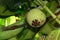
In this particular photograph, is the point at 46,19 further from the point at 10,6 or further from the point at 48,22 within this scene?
the point at 10,6

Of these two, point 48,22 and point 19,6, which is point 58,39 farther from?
point 19,6

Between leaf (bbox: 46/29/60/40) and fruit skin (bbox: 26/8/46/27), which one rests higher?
fruit skin (bbox: 26/8/46/27)

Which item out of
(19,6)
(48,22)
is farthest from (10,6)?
(48,22)

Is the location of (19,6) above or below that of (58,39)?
above

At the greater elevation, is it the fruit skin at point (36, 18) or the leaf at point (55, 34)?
the fruit skin at point (36, 18)

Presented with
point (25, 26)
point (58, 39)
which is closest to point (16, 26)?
point (25, 26)
